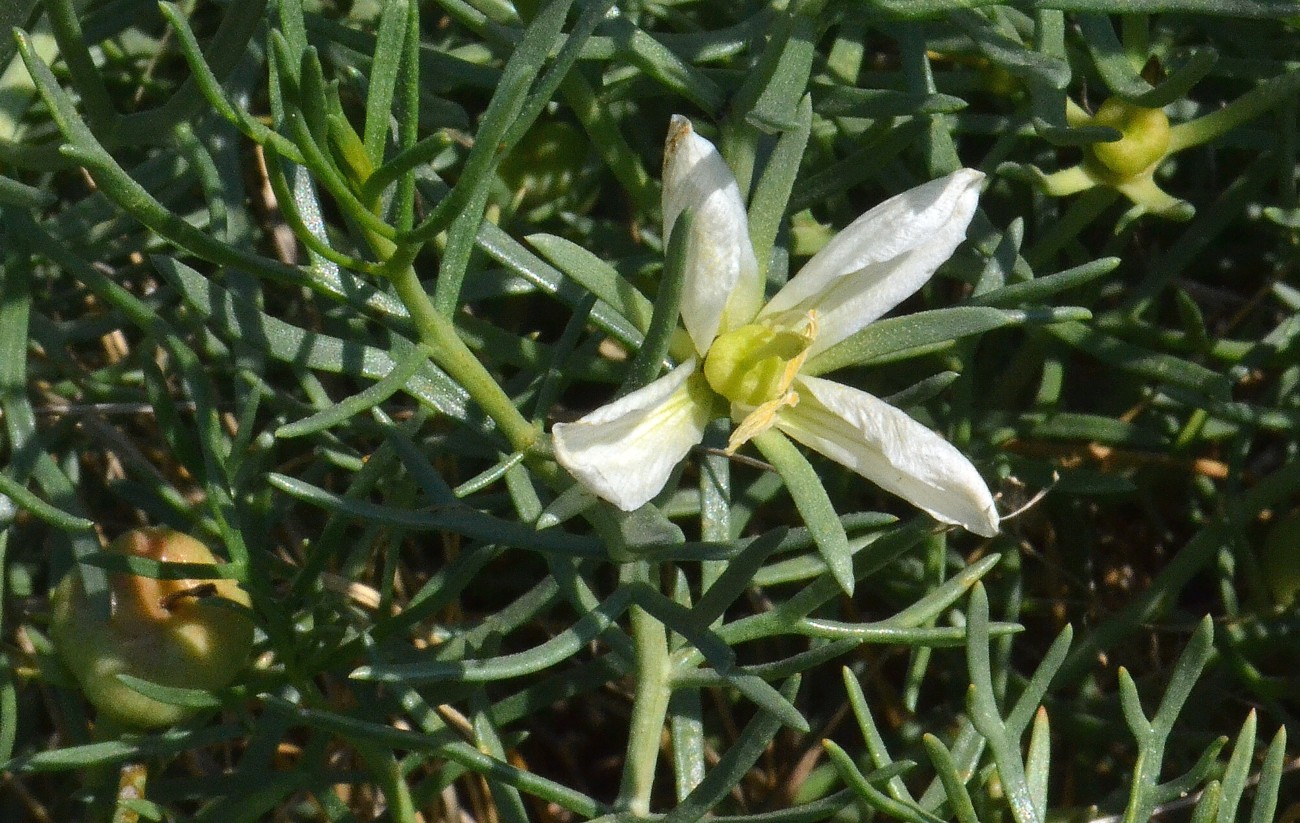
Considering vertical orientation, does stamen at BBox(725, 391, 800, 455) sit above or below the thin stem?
above

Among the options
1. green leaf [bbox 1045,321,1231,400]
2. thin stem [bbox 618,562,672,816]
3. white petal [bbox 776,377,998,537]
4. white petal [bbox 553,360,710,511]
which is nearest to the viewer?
white petal [bbox 553,360,710,511]

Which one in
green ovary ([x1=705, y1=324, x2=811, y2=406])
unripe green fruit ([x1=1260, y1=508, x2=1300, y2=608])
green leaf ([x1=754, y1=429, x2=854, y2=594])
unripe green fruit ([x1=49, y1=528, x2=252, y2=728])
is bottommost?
unripe green fruit ([x1=1260, y1=508, x2=1300, y2=608])

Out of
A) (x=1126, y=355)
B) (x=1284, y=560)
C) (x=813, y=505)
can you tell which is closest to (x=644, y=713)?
(x=813, y=505)

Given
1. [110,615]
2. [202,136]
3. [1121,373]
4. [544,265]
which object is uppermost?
[202,136]

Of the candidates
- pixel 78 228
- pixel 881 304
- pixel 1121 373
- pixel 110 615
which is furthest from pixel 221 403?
pixel 1121 373

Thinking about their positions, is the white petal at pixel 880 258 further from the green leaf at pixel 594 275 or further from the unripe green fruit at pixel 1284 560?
the unripe green fruit at pixel 1284 560

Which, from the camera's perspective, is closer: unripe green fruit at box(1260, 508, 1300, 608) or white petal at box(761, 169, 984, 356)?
white petal at box(761, 169, 984, 356)

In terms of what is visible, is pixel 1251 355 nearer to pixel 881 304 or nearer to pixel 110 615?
pixel 881 304

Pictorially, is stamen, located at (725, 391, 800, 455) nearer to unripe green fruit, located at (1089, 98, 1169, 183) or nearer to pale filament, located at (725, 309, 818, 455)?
pale filament, located at (725, 309, 818, 455)

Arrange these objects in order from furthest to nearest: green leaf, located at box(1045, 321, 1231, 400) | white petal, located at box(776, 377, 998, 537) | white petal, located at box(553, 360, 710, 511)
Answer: green leaf, located at box(1045, 321, 1231, 400), white petal, located at box(776, 377, 998, 537), white petal, located at box(553, 360, 710, 511)

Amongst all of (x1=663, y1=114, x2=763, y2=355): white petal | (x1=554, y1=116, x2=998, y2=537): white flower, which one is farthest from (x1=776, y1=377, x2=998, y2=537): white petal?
(x1=663, y1=114, x2=763, y2=355): white petal
